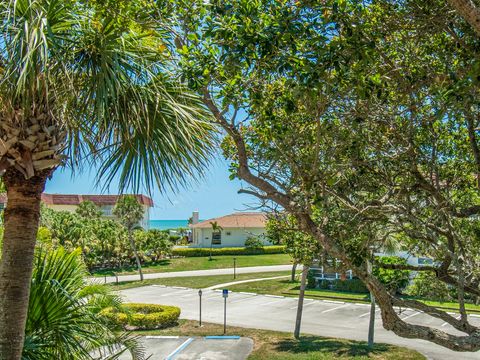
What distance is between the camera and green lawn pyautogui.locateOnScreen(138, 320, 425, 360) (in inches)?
557

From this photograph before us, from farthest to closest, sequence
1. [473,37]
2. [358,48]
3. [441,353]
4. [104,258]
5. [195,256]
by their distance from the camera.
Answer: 1. [195,256]
2. [104,258]
3. [441,353]
4. [473,37]
5. [358,48]

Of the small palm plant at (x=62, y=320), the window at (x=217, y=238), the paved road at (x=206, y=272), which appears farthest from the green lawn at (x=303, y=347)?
the window at (x=217, y=238)

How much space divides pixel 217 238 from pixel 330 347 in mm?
39489

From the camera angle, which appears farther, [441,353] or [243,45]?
[441,353]

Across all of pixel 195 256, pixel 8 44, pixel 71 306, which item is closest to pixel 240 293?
pixel 195 256

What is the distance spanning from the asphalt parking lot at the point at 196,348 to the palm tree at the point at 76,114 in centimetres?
1129

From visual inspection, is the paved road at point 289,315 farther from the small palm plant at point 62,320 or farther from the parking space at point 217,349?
the small palm plant at point 62,320

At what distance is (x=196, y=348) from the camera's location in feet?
50.9

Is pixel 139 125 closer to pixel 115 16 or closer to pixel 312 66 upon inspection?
pixel 115 16

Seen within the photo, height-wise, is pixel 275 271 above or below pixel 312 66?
below

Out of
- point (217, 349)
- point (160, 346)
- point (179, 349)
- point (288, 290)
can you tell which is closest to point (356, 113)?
point (217, 349)

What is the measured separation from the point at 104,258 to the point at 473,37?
36262 millimetres

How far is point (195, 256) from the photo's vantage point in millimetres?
48125

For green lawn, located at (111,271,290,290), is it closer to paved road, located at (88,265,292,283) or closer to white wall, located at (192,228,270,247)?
paved road, located at (88,265,292,283)
